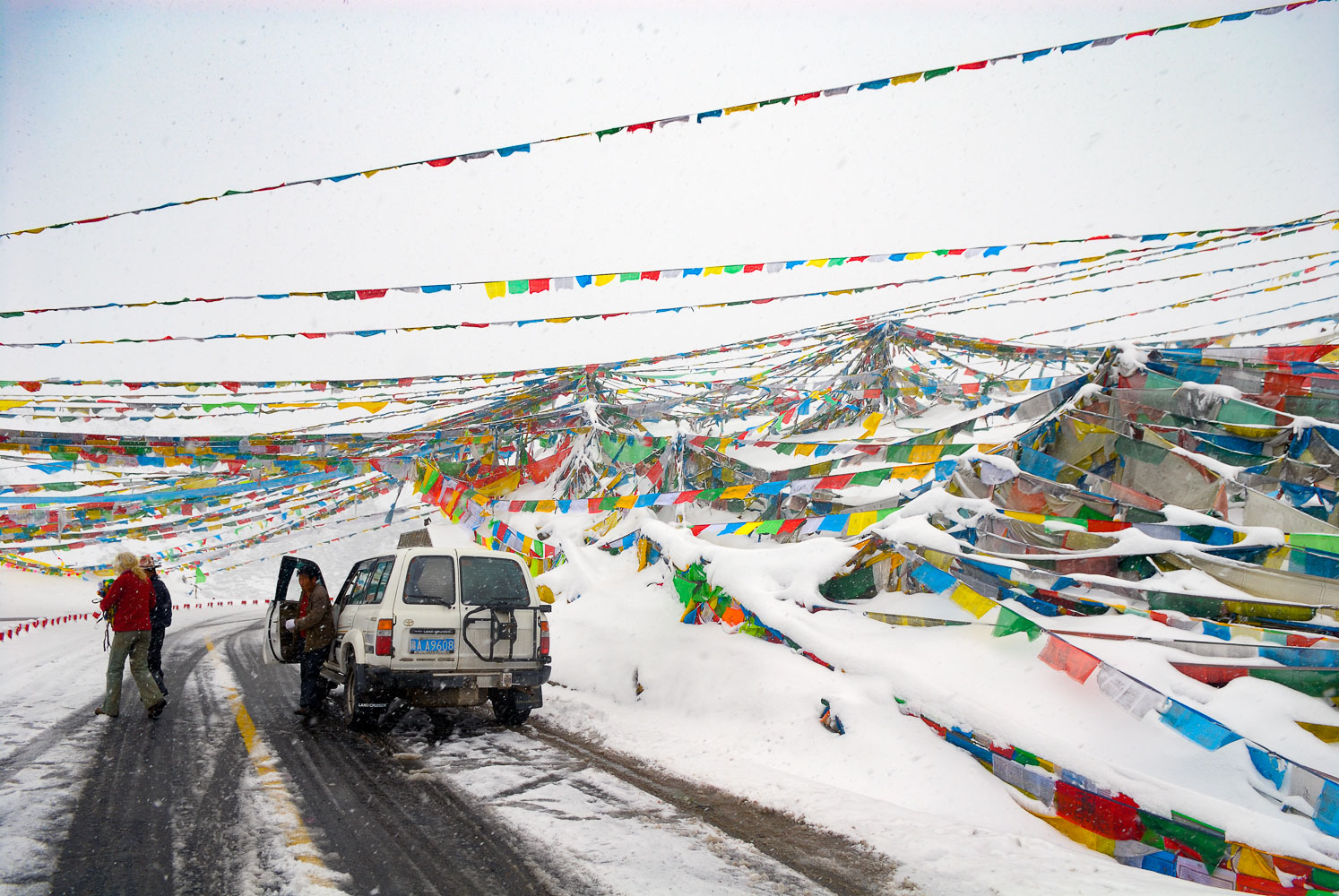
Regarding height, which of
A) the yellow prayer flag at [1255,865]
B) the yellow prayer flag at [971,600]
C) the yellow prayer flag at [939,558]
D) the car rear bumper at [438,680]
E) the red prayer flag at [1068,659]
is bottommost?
the yellow prayer flag at [1255,865]

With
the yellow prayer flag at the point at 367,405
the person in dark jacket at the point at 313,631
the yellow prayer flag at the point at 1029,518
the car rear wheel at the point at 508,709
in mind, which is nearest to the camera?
the yellow prayer flag at the point at 1029,518

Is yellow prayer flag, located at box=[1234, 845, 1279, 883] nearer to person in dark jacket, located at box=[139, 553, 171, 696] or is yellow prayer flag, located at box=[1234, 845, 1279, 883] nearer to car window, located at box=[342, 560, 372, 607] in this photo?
car window, located at box=[342, 560, 372, 607]

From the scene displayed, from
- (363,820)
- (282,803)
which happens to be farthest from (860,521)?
(282,803)

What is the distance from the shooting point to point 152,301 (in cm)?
869

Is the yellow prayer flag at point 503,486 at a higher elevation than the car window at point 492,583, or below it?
higher

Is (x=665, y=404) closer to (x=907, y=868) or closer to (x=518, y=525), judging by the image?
(x=518, y=525)

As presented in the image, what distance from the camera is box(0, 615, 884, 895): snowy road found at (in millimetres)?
3643

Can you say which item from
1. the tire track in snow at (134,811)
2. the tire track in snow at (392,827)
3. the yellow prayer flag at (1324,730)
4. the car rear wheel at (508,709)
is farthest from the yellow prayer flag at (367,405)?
the yellow prayer flag at (1324,730)

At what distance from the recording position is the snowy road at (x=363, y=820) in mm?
3643

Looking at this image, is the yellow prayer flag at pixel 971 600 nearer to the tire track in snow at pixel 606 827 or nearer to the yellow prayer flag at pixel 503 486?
the tire track in snow at pixel 606 827

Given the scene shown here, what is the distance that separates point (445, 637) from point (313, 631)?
2.14m

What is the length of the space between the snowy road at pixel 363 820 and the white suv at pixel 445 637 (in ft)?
1.33

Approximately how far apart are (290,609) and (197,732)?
2.03 meters

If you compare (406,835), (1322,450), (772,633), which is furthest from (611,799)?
(1322,450)
